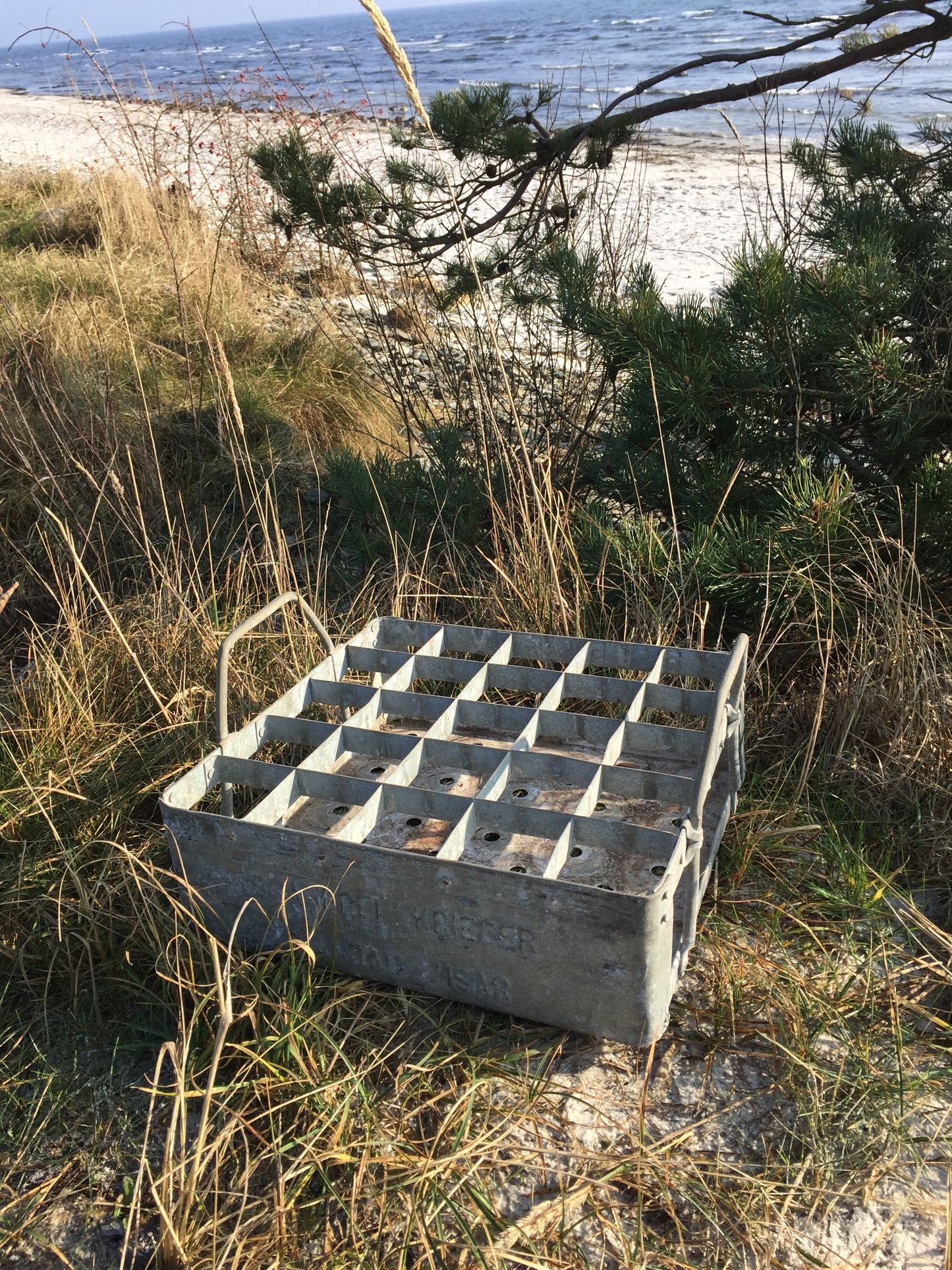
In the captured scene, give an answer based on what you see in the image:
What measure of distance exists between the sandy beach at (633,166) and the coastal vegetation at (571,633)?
74 cm

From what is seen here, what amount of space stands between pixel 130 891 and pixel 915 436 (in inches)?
83.0

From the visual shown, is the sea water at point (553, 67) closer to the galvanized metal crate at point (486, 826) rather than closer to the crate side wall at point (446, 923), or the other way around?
the galvanized metal crate at point (486, 826)

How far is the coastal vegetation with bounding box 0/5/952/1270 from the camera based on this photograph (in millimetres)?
1490

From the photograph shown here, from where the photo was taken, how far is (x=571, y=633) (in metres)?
2.67

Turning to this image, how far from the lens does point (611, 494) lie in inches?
117

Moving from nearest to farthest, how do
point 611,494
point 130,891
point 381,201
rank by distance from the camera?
1. point 130,891
2. point 611,494
3. point 381,201

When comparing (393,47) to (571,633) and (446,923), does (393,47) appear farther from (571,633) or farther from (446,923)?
(446,923)

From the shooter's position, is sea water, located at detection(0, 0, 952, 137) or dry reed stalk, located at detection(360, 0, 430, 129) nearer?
dry reed stalk, located at detection(360, 0, 430, 129)

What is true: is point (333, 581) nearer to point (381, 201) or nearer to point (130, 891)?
point (381, 201)

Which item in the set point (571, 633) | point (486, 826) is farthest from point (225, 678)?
point (571, 633)

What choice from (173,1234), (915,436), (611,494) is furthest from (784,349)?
(173,1234)

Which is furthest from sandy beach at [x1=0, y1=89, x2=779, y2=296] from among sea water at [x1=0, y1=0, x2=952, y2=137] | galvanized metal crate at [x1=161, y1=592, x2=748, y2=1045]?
galvanized metal crate at [x1=161, y1=592, x2=748, y2=1045]

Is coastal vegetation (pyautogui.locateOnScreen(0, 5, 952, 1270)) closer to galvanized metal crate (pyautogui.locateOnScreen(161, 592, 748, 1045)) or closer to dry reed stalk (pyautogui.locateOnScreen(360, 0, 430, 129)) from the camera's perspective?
galvanized metal crate (pyautogui.locateOnScreen(161, 592, 748, 1045))

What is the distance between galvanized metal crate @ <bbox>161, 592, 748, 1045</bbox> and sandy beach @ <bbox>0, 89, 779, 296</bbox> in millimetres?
1840
